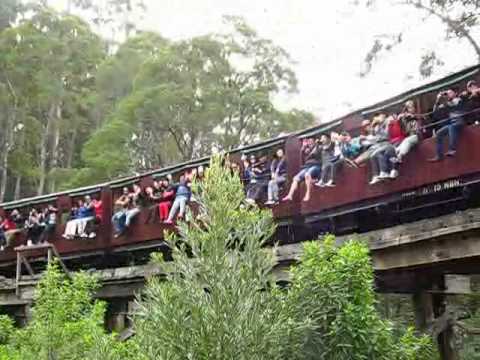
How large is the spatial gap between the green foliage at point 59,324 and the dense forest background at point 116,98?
14031mm

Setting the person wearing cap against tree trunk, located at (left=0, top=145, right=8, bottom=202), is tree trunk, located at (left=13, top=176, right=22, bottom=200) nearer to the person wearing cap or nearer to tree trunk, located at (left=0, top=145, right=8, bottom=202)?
tree trunk, located at (left=0, top=145, right=8, bottom=202)

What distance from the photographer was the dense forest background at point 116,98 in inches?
848

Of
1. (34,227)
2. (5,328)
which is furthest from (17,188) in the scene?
(5,328)

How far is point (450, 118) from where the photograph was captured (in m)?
6.61

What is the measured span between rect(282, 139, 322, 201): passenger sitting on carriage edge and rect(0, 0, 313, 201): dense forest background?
12576 mm

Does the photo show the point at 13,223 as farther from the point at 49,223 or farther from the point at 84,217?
the point at 84,217

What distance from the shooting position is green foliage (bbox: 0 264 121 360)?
6.61m

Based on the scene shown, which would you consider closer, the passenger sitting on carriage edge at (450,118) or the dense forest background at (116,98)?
the passenger sitting on carriage edge at (450,118)

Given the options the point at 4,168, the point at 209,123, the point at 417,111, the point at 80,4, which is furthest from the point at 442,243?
the point at 80,4

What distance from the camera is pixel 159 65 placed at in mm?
21797

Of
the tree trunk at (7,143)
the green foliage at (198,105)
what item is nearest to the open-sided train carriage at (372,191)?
the green foliage at (198,105)

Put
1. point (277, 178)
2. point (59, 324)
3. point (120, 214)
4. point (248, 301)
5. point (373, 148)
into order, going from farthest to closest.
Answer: point (120, 214) < point (277, 178) < point (373, 148) < point (59, 324) < point (248, 301)

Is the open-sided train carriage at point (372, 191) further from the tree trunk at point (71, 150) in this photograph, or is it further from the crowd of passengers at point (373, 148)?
the tree trunk at point (71, 150)

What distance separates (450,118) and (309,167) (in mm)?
2202
